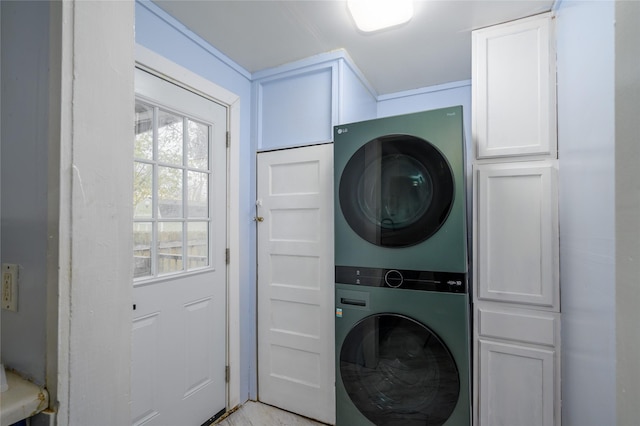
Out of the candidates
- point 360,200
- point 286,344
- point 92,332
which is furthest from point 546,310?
point 92,332

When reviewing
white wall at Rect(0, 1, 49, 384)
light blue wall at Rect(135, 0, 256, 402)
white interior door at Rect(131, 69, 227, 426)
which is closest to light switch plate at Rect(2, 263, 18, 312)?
white wall at Rect(0, 1, 49, 384)

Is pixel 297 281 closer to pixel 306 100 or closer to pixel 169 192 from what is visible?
pixel 169 192

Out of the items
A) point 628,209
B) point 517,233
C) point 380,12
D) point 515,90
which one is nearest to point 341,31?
point 380,12

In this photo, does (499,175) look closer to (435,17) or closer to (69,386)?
(435,17)

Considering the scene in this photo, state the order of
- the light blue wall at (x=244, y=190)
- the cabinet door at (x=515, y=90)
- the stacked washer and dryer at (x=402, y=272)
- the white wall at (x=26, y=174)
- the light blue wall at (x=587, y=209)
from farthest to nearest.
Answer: the light blue wall at (x=244, y=190), the cabinet door at (x=515, y=90), the stacked washer and dryer at (x=402, y=272), the light blue wall at (x=587, y=209), the white wall at (x=26, y=174)

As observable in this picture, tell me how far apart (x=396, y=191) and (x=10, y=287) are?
1.41 metres

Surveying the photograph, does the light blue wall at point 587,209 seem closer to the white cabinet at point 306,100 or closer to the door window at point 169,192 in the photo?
the white cabinet at point 306,100

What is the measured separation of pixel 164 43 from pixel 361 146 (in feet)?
3.92

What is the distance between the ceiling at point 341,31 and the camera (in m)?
1.56

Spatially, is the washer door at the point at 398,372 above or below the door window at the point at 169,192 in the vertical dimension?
below

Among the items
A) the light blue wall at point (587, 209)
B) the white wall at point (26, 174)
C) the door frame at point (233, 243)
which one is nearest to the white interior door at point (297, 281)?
the door frame at point (233, 243)

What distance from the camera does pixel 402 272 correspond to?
1.50m

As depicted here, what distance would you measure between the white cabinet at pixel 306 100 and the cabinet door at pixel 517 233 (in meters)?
0.97

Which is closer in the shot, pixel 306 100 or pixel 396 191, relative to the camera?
pixel 396 191
